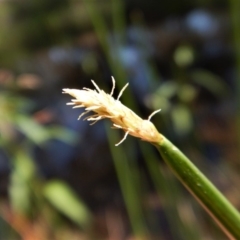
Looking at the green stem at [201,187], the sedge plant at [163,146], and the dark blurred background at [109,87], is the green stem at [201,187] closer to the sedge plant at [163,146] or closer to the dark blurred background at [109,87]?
the sedge plant at [163,146]

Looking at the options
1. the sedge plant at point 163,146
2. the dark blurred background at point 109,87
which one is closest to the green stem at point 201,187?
the sedge plant at point 163,146

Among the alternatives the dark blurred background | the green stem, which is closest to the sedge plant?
the green stem

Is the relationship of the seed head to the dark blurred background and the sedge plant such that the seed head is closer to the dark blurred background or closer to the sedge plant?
the sedge plant

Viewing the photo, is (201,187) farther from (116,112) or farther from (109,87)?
(109,87)

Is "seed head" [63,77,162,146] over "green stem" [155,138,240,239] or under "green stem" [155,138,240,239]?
over

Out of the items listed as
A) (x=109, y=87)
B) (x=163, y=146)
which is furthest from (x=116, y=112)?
(x=109, y=87)

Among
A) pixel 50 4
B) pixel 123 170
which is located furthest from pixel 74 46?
pixel 123 170
